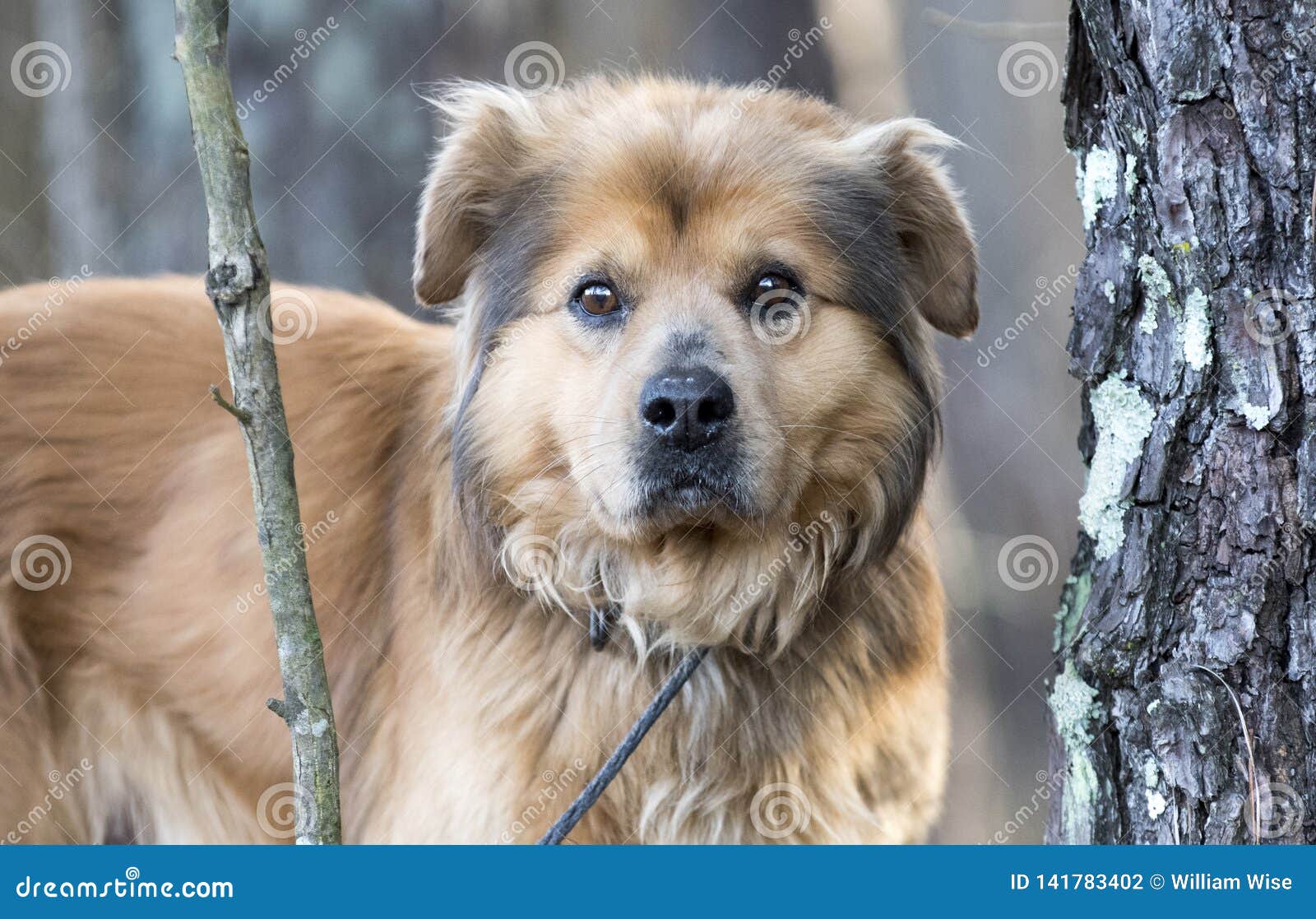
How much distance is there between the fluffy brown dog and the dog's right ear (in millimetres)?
10

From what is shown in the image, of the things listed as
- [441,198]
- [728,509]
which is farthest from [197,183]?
[728,509]

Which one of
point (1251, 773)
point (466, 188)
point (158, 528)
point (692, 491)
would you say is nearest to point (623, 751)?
point (692, 491)

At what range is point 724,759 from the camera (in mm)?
2869

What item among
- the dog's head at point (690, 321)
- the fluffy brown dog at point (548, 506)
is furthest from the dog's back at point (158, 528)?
the dog's head at point (690, 321)

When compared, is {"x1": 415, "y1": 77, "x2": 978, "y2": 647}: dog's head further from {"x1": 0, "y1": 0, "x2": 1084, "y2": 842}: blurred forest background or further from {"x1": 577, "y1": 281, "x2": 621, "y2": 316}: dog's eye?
{"x1": 0, "y1": 0, "x2": 1084, "y2": 842}: blurred forest background

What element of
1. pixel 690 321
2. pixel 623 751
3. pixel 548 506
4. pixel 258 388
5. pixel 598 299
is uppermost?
pixel 598 299

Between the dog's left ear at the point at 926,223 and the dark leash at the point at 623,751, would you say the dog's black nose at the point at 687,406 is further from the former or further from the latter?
the dog's left ear at the point at 926,223

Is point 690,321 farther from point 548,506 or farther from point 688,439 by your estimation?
point 548,506

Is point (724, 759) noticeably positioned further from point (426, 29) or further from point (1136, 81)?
point (426, 29)

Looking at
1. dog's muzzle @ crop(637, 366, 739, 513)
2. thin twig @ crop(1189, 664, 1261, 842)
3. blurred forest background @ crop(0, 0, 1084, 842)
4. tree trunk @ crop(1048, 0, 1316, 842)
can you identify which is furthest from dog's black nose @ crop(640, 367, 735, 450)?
blurred forest background @ crop(0, 0, 1084, 842)

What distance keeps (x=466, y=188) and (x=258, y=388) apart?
118cm

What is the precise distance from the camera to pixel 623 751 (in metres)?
2.50

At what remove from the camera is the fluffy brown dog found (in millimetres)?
2707

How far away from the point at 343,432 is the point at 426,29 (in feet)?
9.23
